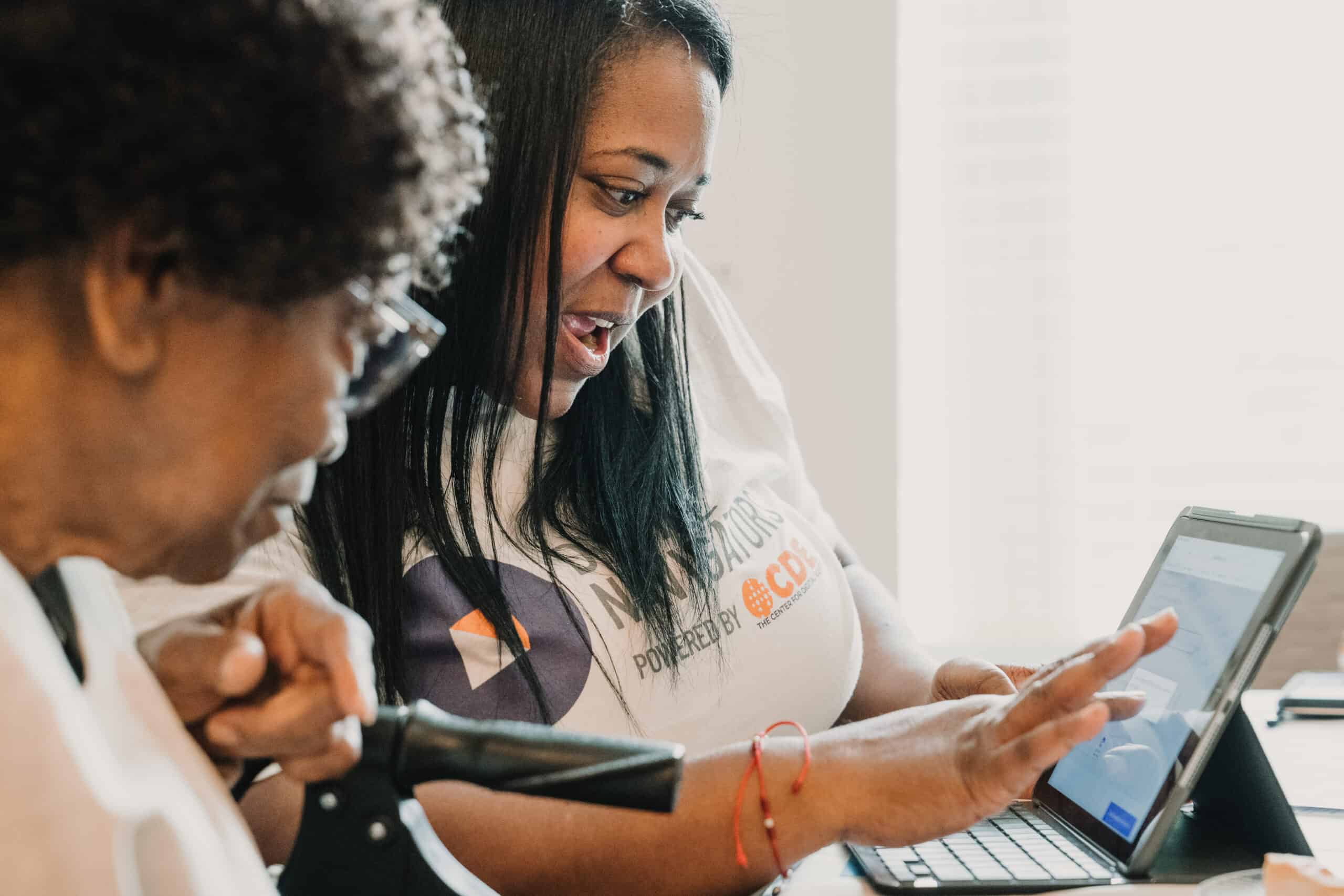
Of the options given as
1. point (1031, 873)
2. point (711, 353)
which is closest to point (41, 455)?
point (1031, 873)

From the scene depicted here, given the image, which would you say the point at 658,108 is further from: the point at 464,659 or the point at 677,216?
the point at 464,659

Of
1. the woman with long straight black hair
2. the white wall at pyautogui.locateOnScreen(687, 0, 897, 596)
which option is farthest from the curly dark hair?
the white wall at pyautogui.locateOnScreen(687, 0, 897, 596)

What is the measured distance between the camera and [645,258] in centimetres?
120

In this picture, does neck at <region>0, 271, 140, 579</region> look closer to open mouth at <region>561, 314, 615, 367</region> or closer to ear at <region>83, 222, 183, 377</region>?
ear at <region>83, 222, 183, 377</region>

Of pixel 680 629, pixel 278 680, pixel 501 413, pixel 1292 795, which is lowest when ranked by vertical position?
pixel 1292 795

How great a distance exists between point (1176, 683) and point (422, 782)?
→ 0.53 meters

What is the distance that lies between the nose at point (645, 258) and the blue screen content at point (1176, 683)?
540 mm

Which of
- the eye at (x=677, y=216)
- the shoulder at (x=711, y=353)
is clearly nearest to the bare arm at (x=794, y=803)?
the eye at (x=677, y=216)

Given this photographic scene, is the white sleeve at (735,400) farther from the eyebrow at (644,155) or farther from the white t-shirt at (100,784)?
the white t-shirt at (100,784)

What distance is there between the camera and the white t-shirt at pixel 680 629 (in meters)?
1.08

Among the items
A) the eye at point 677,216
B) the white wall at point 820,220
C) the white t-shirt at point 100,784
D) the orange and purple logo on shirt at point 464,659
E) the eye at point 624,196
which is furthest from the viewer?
the white wall at point 820,220

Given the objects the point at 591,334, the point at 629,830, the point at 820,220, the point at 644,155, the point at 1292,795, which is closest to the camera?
the point at 629,830

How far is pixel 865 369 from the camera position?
96.0 inches

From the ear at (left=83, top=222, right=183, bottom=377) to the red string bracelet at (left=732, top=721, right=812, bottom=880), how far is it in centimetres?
50
